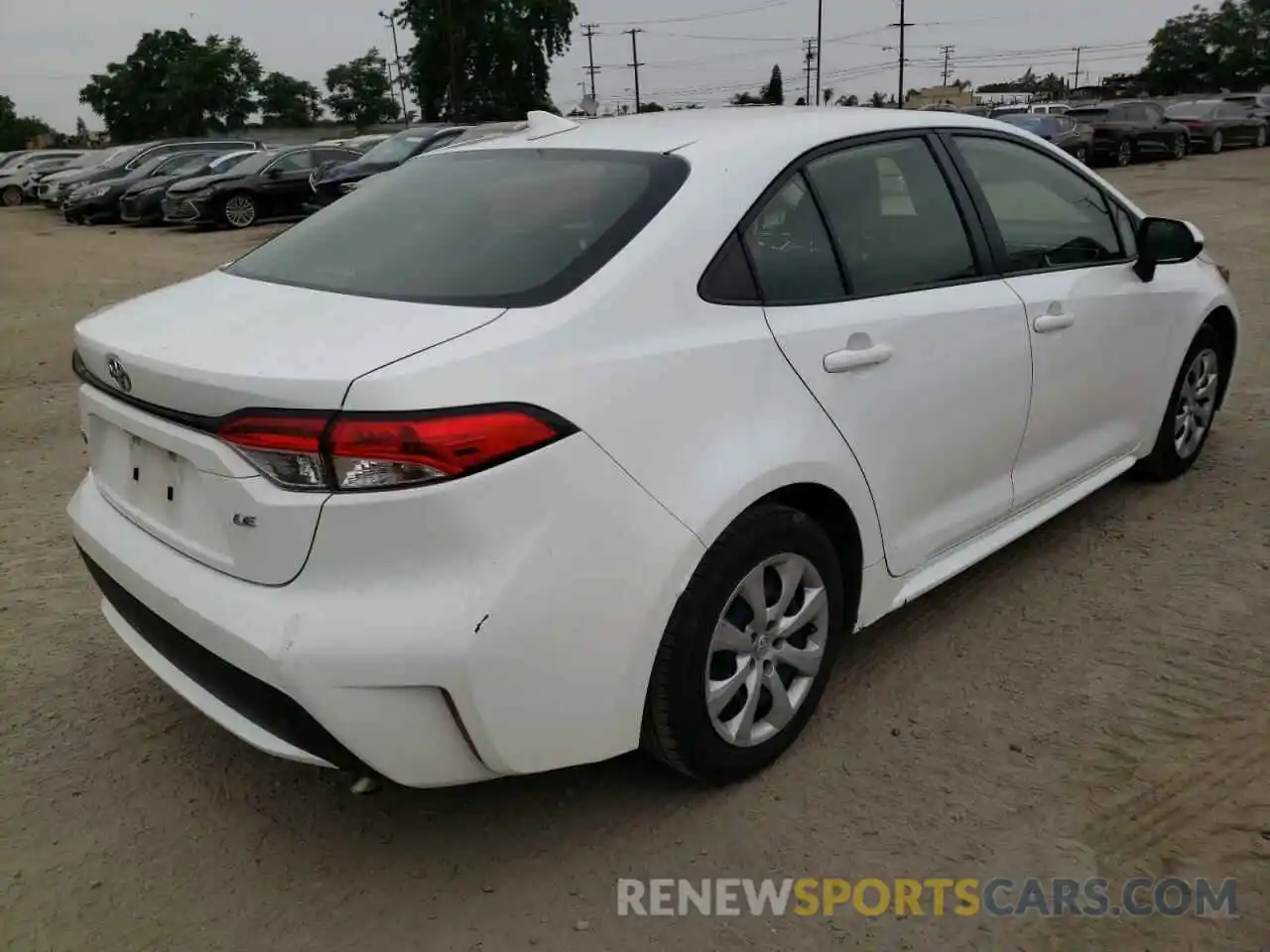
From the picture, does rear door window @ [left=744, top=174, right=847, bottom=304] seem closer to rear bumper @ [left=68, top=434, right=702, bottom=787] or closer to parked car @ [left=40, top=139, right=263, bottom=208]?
rear bumper @ [left=68, top=434, right=702, bottom=787]

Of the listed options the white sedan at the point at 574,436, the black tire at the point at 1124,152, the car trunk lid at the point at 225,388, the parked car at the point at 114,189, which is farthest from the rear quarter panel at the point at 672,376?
the black tire at the point at 1124,152

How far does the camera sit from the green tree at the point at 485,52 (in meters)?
61.1

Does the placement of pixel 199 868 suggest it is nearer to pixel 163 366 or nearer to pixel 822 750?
pixel 163 366

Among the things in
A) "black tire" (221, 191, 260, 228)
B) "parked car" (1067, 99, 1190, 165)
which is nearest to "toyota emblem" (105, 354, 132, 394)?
"black tire" (221, 191, 260, 228)

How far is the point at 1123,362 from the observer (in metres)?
3.87

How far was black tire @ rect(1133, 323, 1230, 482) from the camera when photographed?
439cm

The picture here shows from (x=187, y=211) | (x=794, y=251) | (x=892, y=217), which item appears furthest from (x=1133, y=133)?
(x=794, y=251)

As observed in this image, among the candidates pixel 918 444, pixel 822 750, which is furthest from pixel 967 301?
pixel 822 750

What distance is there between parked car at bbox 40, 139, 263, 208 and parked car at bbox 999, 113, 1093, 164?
58.1ft

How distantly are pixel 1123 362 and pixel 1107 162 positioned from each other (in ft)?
86.6

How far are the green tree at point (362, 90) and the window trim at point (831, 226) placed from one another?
8768cm

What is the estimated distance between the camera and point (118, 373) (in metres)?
2.40

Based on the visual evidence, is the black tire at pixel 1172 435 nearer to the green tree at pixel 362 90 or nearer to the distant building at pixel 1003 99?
the distant building at pixel 1003 99

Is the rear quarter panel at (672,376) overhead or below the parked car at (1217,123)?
overhead
